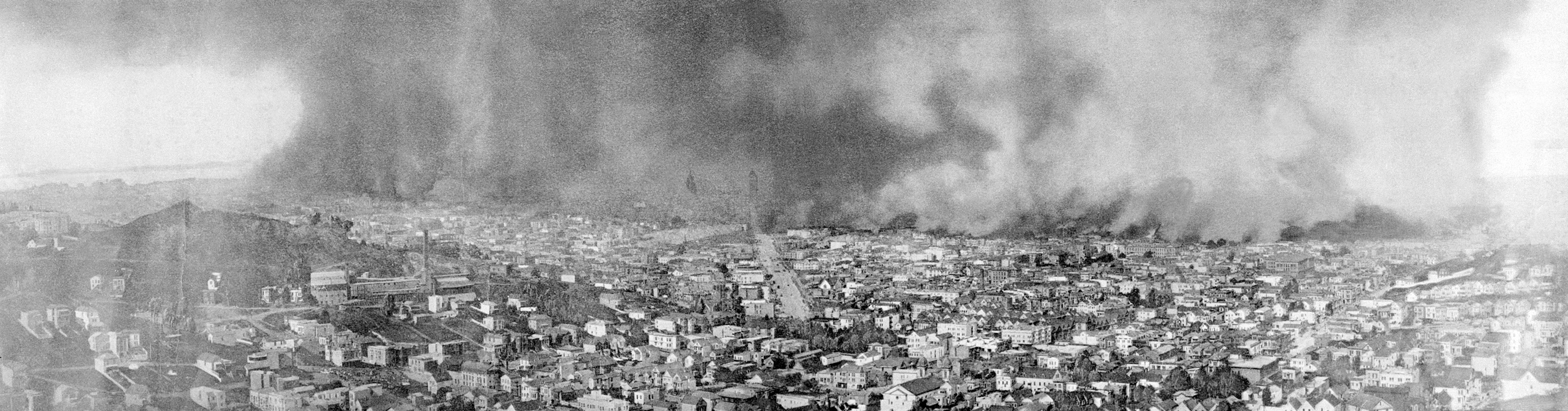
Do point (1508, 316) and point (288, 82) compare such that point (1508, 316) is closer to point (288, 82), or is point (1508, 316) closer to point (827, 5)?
point (827, 5)

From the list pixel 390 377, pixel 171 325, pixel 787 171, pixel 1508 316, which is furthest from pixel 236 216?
pixel 1508 316

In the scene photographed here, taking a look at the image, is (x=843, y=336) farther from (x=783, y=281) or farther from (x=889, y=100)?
A: (x=889, y=100)

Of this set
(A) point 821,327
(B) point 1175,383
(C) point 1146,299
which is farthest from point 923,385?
(C) point 1146,299

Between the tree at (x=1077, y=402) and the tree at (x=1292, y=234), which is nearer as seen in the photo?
the tree at (x=1077, y=402)

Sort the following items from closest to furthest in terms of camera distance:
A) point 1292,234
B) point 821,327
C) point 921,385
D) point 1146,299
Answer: point 921,385 < point 1292,234 < point 1146,299 < point 821,327

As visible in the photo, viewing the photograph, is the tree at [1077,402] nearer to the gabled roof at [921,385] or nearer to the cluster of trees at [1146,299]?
the gabled roof at [921,385]

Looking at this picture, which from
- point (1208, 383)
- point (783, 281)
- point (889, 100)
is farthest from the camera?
point (783, 281)

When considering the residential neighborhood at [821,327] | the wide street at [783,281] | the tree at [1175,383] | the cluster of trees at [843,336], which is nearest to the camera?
the residential neighborhood at [821,327]

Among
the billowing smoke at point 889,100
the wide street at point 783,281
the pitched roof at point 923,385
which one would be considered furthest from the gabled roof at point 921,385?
the billowing smoke at point 889,100
